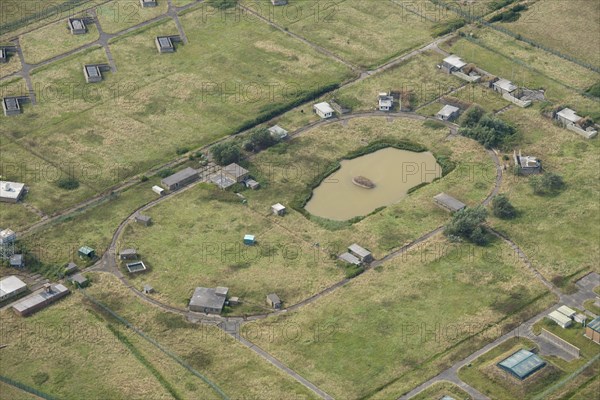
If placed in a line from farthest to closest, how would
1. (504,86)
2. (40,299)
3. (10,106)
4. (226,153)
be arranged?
(504,86)
(10,106)
(226,153)
(40,299)

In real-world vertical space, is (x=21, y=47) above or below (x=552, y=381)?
above

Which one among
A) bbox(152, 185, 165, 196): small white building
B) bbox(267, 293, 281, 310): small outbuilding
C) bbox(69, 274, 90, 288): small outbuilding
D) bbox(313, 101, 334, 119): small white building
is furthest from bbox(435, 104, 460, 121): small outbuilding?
bbox(69, 274, 90, 288): small outbuilding

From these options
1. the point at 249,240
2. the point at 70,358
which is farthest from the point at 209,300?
the point at 70,358

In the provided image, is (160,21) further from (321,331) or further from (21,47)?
(321,331)

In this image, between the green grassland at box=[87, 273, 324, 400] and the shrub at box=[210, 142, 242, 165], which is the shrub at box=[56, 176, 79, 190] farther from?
the green grassland at box=[87, 273, 324, 400]

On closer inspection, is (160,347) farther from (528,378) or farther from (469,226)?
(469,226)

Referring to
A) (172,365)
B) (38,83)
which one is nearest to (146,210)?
(172,365)

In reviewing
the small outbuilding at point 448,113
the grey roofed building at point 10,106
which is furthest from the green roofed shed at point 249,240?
the grey roofed building at point 10,106
